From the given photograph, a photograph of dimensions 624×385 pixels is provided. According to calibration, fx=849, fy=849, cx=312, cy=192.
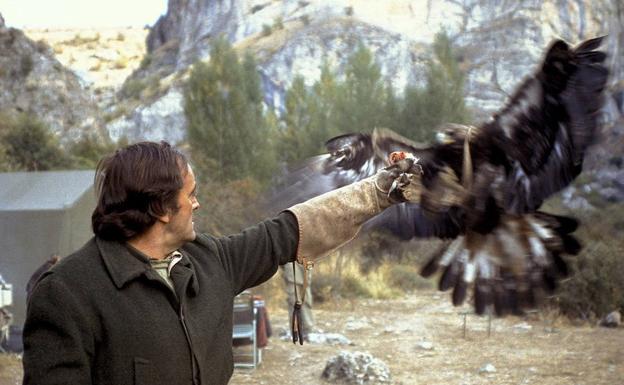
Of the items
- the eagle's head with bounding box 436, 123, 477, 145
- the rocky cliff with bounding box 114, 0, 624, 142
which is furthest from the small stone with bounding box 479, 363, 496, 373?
the rocky cliff with bounding box 114, 0, 624, 142

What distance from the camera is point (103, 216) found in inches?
77.7

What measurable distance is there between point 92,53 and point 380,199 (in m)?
72.5

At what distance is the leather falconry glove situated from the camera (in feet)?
7.97

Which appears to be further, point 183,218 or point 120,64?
point 120,64

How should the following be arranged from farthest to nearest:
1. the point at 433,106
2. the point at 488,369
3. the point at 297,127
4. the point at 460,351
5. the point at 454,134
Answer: the point at 297,127, the point at 433,106, the point at 460,351, the point at 488,369, the point at 454,134

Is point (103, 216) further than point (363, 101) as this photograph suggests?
No

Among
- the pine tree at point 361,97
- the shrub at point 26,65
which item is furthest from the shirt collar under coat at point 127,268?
the shrub at point 26,65

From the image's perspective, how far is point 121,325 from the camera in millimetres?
1866

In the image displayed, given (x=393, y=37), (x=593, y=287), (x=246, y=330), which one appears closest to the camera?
(x=246, y=330)

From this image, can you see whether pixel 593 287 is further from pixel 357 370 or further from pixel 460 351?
pixel 357 370

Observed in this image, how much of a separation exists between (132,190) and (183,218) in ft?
0.49

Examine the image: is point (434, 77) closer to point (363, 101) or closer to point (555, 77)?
point (363, 101)

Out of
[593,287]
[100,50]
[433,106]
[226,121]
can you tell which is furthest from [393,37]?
[100,50]

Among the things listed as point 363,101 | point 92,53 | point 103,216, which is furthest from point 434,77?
point 92,53
